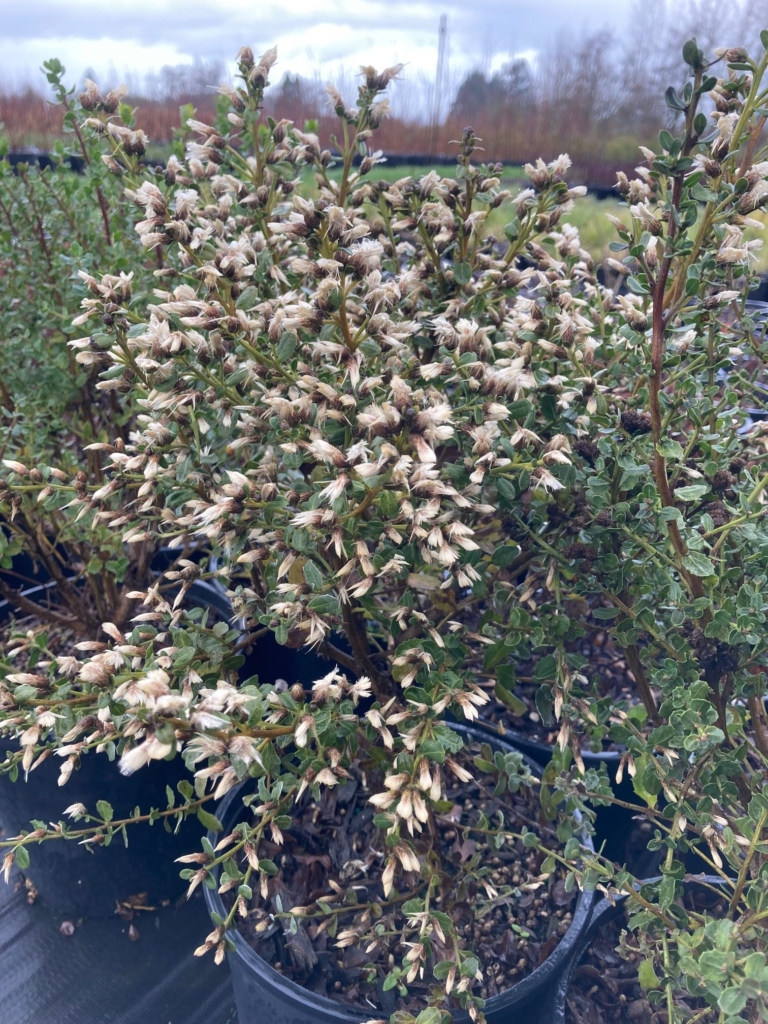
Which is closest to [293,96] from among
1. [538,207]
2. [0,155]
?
[0,155]

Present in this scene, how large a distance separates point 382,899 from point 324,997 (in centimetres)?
26

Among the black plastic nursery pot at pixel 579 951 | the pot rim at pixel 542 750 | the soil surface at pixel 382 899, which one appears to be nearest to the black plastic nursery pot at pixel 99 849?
the soil surface at pixel 382 899

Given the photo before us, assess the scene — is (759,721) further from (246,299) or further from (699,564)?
(246,299)

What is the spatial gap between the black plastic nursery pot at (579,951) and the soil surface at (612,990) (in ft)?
0.07

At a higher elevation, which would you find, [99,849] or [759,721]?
[759,721]

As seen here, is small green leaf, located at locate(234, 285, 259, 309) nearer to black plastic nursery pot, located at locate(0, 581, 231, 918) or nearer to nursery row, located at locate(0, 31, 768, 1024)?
nursery row, located at locate(0, 31, 768, 1024)

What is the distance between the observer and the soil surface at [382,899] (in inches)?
54.4

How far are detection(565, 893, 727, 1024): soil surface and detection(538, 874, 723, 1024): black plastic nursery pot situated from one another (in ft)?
0.07

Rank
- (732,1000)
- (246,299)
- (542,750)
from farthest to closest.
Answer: (542,750)
(246,299)
(732,1000)

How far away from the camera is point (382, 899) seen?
4.95ft

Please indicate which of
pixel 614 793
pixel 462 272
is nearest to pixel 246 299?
pixel 462 272

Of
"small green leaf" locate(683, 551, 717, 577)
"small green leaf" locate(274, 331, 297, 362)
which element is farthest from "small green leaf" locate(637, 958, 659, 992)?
"small green leaf" locate(274, 331, 297, 362)

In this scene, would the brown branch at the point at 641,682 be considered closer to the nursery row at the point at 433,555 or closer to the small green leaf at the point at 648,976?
the nursery row at the point at 433,555

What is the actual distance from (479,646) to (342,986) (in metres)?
0.74
